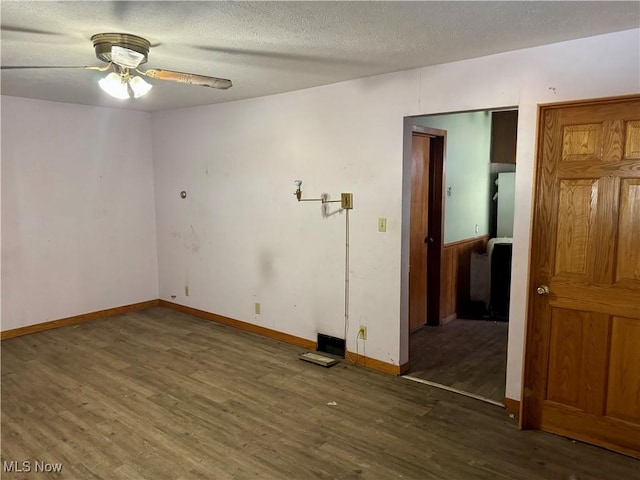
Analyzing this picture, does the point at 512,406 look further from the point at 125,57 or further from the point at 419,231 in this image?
the point at 125,57

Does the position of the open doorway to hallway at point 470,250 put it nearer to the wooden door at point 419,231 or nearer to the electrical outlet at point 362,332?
the wooden door at point 419,231

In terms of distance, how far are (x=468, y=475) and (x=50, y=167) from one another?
15.7 ft

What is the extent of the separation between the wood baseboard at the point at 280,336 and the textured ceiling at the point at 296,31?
2335 millimetres

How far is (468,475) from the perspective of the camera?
242 centimetres

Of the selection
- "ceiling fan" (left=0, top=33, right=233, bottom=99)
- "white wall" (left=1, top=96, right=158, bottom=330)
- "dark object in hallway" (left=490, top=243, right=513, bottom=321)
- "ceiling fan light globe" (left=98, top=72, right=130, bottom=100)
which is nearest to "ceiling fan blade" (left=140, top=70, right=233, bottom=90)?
"ceiling fan" (left=0, top=33, right=233, bottom=99)

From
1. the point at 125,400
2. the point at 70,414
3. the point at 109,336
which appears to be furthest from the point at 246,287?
the point at 70,414

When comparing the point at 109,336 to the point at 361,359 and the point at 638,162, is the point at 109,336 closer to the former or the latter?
the point at 361,359

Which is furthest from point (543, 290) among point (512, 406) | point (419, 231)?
point (419, 231)

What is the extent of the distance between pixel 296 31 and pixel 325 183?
1.68m

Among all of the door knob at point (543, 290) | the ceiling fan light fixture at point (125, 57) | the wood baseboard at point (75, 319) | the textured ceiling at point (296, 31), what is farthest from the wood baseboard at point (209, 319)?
the ceiling fan light fixture at point (125, 57)

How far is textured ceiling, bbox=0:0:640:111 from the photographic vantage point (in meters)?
2.12

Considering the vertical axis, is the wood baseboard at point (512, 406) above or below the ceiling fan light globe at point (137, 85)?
below

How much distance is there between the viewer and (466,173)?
5.33 metres

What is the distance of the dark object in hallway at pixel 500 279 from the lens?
5.10 metres
